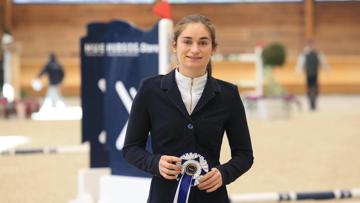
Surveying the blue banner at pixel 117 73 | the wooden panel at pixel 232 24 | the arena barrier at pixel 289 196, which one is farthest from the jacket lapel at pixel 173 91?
the wooden panel at pixel 232 24

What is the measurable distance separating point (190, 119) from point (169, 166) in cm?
16

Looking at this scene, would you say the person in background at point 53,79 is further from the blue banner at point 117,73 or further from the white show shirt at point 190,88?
the white show shirt at point 190,88

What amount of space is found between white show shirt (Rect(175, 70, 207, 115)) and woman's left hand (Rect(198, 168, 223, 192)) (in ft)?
0.64

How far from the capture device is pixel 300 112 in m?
15.9

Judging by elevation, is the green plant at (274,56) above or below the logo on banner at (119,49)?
below

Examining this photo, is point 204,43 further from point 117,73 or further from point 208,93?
point 117,73

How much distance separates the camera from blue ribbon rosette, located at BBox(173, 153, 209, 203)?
76.6 inches

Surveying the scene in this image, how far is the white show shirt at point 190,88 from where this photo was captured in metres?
2.03

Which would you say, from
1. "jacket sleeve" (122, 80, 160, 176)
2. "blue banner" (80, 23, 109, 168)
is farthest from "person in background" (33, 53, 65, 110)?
"jacket sleeve" (122, 80, 160, 176)

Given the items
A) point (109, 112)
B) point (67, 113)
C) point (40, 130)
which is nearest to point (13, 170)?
point (109, 112)

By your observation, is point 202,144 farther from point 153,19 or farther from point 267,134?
point 153,19

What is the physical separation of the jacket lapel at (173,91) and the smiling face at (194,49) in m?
0.04

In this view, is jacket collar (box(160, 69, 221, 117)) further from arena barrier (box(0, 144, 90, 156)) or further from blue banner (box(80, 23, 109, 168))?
arena barrier (box(0, 144, 90, 156))

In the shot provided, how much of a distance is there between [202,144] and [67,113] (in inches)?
562
